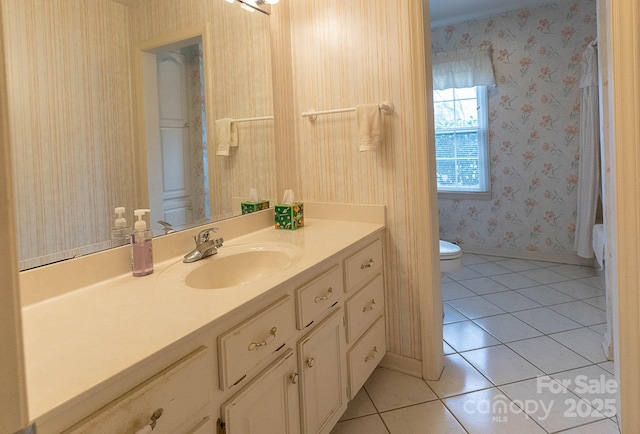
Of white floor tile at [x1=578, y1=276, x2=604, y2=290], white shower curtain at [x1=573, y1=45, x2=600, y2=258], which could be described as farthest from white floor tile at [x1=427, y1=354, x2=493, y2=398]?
white shower curtain at [x1=573, y1=45, x2=600, y2=258]

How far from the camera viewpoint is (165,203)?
141 centimetres

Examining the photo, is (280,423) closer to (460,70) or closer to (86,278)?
(86,278)

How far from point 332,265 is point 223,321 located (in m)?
0.58

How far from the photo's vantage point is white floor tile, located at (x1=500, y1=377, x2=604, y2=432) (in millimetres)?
1529

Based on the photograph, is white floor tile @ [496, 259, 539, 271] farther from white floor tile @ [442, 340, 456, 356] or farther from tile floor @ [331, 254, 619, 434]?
white floor tile @ [442, 340, 456, 356]

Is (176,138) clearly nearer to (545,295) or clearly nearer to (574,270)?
(545,295)

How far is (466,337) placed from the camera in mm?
2250

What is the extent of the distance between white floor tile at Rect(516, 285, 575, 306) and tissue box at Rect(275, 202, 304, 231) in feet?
6.41

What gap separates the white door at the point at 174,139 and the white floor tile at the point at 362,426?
3.37 feet

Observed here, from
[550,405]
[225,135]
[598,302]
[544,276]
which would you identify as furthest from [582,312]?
[225,135]

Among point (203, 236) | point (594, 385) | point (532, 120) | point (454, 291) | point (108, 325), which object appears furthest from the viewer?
point (532, 120)

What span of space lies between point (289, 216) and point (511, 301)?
1894 millimetres

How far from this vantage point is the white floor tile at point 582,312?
2387 millimetres

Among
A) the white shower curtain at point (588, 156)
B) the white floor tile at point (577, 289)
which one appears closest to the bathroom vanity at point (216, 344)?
the white floor tile at point (577, 289)
